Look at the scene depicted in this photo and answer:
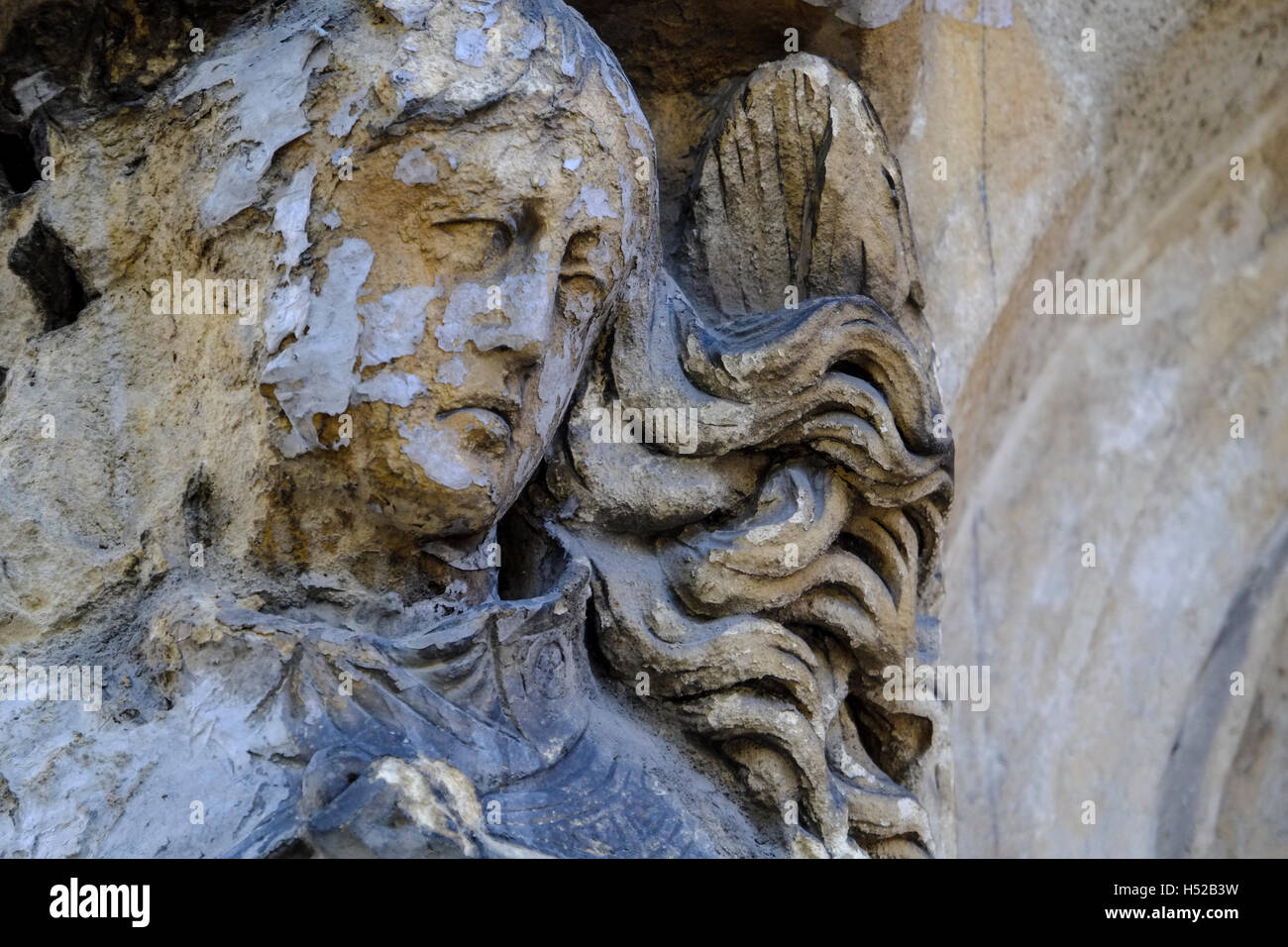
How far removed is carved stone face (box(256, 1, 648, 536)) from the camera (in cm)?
151

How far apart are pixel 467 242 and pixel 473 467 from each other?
204 mm

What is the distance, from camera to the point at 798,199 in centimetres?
188

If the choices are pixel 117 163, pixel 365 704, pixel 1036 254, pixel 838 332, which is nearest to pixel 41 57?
pixel 117 163

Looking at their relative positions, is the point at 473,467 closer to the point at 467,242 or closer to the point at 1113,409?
the point at 467,242

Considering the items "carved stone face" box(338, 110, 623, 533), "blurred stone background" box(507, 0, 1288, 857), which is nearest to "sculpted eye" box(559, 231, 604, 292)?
"carved stone face" box(338, 110, 623, 533)

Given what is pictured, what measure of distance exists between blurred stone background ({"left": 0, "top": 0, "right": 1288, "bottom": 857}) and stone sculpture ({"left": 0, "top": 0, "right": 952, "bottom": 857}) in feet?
0.98

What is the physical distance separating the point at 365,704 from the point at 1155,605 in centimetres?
148

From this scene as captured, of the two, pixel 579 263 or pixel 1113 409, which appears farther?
pixel 1113 409

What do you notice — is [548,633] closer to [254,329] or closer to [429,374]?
[429,374]

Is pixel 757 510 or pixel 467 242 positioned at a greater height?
pixel 467 242

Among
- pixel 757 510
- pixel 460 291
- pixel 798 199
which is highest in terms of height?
pixel 798 199

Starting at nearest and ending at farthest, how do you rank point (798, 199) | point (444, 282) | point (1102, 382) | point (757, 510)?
point (444, 282)
point (757, 510)
point (798, 199)
point (1102, 382)

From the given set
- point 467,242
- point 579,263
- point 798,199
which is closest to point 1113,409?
point 798,199

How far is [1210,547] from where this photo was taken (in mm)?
2600
